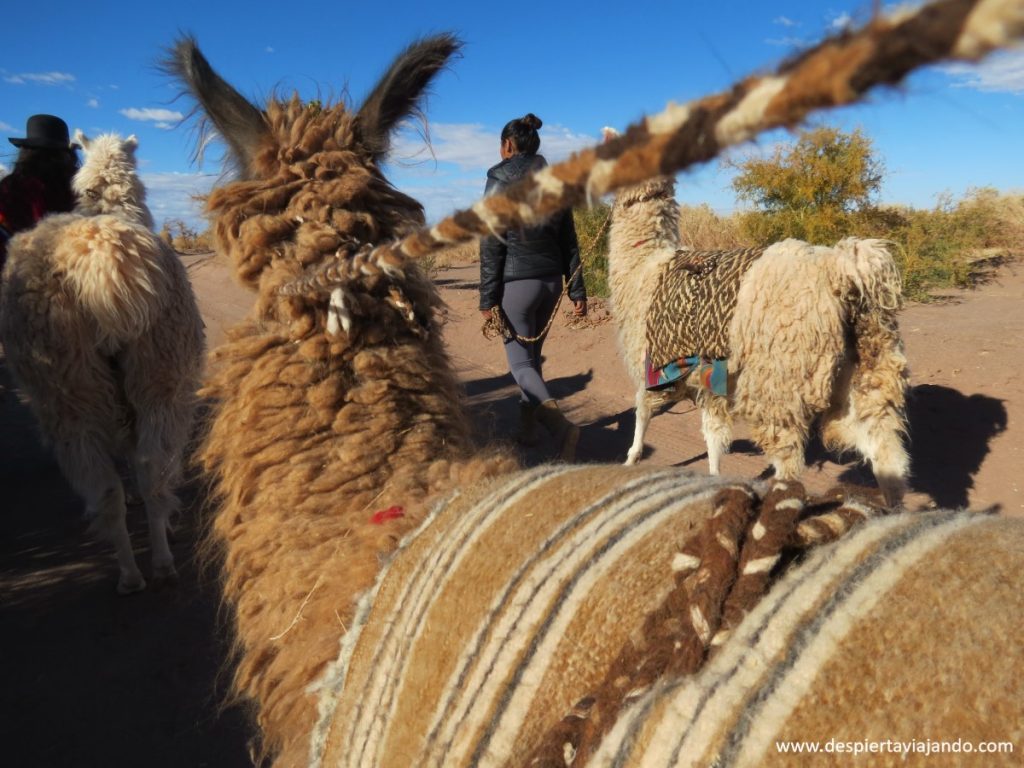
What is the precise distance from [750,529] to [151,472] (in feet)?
12.5

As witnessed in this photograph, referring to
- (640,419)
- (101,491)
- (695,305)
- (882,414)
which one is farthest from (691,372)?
(101,491)

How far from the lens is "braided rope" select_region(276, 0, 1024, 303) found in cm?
40

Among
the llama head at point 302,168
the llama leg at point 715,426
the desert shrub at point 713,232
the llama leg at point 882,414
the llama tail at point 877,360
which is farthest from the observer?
the desert shrub at point 713,232

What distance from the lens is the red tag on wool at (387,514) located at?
1.49 m

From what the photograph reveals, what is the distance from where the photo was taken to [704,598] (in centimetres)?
84

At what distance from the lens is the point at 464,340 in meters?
10.3

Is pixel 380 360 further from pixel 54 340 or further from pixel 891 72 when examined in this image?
Answer: pixel 54 340

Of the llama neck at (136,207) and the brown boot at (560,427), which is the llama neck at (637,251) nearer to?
the brown boot at (560,427)

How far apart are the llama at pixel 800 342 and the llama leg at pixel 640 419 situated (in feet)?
2.05

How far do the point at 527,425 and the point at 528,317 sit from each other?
3.00 feet

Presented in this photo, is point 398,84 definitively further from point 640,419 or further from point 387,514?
point 640,419

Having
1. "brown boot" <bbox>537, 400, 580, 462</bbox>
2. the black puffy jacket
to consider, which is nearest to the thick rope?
"brown boot" <bbox>537, 400, 580, 462</bbox>

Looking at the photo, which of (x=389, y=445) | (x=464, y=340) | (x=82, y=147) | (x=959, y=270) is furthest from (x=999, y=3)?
(x=959, y=270)

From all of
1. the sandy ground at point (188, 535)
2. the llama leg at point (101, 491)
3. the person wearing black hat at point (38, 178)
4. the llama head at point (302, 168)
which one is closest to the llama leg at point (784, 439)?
the sandy ground at point (188, 535)
